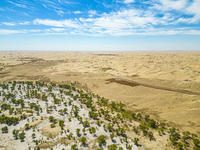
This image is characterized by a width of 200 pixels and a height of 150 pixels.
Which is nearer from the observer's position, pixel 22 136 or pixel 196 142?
pixel 196 142

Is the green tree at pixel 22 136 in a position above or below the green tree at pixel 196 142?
below

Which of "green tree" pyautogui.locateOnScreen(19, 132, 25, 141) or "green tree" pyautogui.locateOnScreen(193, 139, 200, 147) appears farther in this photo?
"green tree" pyautogui.locateOnScreen(19, 132, 25, 141)

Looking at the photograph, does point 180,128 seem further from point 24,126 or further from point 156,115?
point 24,126

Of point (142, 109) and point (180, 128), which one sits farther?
point (142, 109)

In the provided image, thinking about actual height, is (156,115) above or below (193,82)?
below

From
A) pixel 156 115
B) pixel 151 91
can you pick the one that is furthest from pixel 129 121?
pixel 151 91

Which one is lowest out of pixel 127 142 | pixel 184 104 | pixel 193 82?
pixel 127 142

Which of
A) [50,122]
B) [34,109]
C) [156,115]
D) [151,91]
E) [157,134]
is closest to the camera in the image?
[157,134]

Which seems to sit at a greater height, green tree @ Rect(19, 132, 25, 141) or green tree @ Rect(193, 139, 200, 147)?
green tree @ Rect(193, 139, 200, 147)

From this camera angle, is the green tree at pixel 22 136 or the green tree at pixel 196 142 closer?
the green tree at pixel 196 142

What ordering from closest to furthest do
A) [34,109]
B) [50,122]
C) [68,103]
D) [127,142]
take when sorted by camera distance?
[127,142]
[50,122]
[34,109]
[68,103]

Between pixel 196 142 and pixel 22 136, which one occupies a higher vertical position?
pixel 196 142
